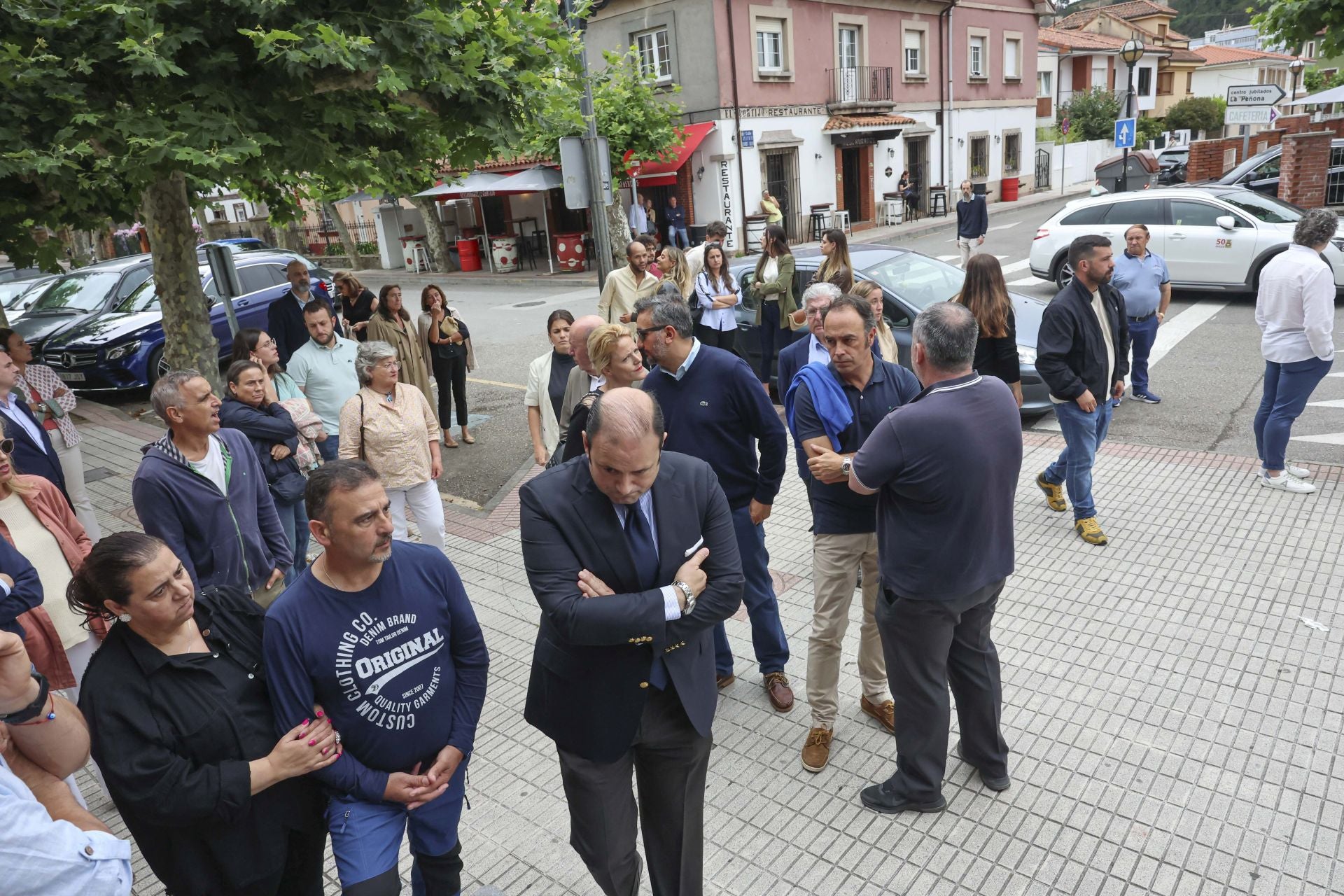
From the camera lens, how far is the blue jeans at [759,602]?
4227 mm

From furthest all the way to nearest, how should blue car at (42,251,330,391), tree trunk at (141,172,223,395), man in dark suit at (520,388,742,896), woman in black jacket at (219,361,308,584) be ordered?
blue car at (42,251,330,391) < tree trunk at (141,172,223,395) < woman in black jacket at (219,361,308,584) < man in dark suit at (520,388,742,896)

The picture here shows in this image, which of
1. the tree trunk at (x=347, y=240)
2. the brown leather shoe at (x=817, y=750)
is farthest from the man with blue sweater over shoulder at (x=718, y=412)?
the tree trunk at (x=347, y=240)

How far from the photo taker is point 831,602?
386cm

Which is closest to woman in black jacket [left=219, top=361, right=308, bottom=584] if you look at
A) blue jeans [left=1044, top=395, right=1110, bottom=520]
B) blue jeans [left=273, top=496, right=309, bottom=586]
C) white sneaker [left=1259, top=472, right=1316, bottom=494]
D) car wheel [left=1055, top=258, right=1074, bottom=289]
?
blue jeans [left=273, top=496, right=309, bottom=586]

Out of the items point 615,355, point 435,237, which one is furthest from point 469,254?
point 615,355

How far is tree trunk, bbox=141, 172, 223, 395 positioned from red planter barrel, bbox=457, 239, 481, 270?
19.9 meters

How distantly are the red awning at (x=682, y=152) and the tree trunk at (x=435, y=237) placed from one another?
7241mm

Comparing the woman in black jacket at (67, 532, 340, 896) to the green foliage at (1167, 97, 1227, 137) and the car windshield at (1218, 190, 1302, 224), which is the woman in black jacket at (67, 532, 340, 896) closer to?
the car windshield at (1218, 190, 1302, 224)

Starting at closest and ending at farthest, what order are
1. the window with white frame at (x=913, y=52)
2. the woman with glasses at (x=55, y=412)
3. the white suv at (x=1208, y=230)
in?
the woman with glasses at (x=55, y=412) → the white suv at (x=1208, y=230) → the window with white frame at (x=913, y=52)

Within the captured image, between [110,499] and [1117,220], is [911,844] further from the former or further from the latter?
[1117,220]

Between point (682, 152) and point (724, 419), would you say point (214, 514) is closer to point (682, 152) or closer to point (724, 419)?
point (724, 419)

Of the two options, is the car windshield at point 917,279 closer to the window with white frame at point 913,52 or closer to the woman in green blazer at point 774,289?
the woman in green blazer at point 774,289

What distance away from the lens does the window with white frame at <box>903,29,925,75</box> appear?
29.2 meters

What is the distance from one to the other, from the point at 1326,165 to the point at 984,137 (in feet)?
58.3
